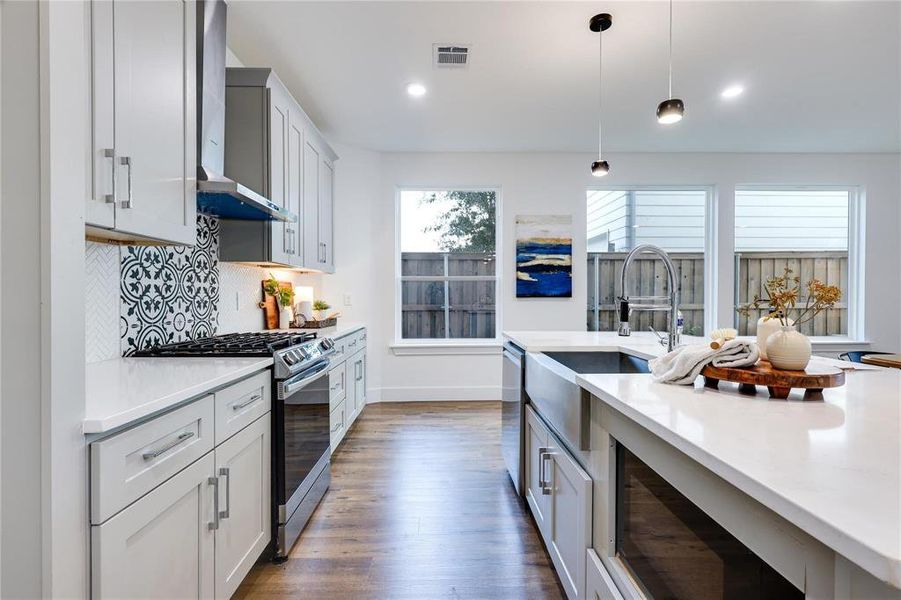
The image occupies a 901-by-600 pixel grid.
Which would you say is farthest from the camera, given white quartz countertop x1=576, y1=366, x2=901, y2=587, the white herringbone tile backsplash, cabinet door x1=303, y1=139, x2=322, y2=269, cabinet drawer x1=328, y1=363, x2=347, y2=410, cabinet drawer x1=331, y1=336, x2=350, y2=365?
cabinet door x1=303, y1=139, x2=322, y2=269

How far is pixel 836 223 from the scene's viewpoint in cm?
470

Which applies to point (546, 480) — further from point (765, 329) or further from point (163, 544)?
point (163, 544)

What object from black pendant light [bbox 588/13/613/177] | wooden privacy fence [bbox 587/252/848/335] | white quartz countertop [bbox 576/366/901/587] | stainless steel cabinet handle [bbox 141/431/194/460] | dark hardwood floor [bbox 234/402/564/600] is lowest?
dark hardwood floor [bbox 234/402/564/600]

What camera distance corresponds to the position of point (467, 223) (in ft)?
15.1

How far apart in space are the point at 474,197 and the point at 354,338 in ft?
7.04

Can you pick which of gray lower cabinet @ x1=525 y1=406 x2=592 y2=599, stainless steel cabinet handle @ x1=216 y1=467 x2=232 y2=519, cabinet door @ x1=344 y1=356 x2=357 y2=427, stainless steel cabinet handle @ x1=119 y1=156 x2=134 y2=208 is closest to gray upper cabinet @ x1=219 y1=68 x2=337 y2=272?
cabinet door @ x1=344 y1=356 x2=357 y2=427

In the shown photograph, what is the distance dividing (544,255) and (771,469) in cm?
404

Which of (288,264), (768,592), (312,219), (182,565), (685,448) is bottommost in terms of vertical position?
(182,565)

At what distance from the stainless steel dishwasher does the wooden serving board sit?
118 centimetres

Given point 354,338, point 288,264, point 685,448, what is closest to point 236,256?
point 288,264

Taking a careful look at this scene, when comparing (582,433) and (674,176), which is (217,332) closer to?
(582,433)

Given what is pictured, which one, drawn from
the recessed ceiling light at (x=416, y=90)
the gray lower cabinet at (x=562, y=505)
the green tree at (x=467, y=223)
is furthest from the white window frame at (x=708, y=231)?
the gray lower cabinet at (x=562, y=505)

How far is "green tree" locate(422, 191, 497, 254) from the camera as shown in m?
4.61

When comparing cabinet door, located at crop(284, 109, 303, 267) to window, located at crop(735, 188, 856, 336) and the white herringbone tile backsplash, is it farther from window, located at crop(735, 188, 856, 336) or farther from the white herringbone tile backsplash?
window, located at crop(735, 188, 856, 336)
